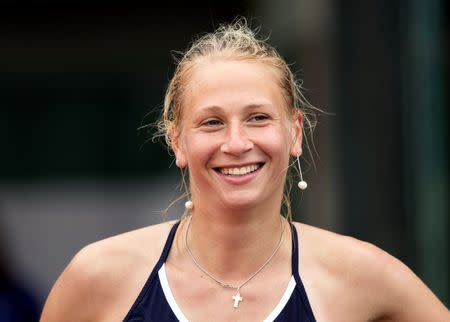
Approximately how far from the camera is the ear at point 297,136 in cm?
307

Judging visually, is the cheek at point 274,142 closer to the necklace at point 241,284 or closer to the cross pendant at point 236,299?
the necklace at point 241,284

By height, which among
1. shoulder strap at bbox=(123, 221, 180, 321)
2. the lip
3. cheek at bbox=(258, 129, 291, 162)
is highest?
cheek at bbox=(258, 129, 291, 162)

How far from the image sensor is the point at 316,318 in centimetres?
286

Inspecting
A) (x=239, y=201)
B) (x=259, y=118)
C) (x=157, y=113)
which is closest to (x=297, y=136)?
(x=259, y=118)

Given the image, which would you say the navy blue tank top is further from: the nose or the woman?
the nose

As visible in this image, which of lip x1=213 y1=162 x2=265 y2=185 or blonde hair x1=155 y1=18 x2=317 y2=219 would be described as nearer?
lip x1=213 y1=162 x2=265 y2=185

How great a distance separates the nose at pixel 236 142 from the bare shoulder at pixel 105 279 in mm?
398

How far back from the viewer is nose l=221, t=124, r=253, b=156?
2.83 m

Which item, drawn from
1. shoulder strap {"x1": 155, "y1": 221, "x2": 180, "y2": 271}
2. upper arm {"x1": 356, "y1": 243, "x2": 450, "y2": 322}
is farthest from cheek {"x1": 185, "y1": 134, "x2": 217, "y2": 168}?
upper arm {"x1": 356, "y1": 243, "x2": 450, "y2": 322}

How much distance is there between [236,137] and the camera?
2842 mm

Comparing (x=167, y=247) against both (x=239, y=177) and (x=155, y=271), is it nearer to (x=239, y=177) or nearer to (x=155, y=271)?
(x=155, y=271)

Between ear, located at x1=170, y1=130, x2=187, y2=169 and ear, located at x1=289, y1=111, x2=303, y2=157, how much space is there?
1.03ft

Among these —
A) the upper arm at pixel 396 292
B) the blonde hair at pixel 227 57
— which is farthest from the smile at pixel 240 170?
the upper arm at pixel 396 292

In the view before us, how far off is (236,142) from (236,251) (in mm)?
348
